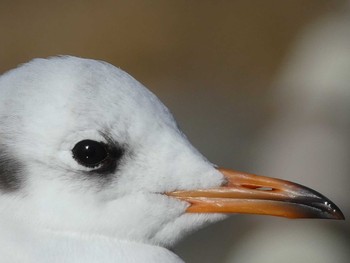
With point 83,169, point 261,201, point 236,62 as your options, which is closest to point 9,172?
point 83,169

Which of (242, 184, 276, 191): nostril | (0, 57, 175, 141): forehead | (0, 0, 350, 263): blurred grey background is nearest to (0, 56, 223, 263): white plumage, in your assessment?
(0, 57, 175, 141): forehead

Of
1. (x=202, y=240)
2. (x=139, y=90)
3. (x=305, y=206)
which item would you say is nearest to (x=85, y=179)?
(x=139, y=90)

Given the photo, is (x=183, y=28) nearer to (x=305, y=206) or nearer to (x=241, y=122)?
(x=241, y=122)

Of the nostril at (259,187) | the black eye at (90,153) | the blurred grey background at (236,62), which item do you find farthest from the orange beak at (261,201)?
the blurred grey background at (236,62)

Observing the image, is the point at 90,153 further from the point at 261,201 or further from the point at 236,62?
the point at 236,62

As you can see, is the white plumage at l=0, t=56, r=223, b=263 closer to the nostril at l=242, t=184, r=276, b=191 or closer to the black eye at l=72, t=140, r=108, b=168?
the black eye at l=72, t=140, r=108, b=168

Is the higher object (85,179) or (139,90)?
→ (139,90)

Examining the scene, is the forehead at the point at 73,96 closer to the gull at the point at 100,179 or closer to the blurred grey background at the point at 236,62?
the gull at the point at 100,179

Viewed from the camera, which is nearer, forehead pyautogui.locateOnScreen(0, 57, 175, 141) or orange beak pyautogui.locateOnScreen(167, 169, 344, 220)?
forehead pyautogui.locateOnScreen(0, 57, 175, 141)
